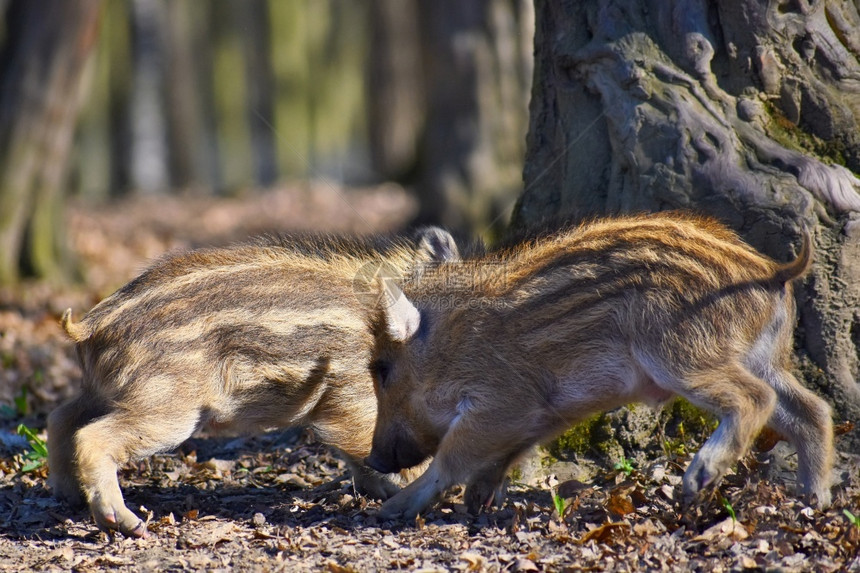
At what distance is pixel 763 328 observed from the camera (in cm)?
414

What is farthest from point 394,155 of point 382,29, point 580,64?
point 580,64

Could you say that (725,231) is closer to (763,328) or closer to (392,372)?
(763,328)

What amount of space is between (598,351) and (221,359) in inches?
68.6

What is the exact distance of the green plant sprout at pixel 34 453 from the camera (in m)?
5.13

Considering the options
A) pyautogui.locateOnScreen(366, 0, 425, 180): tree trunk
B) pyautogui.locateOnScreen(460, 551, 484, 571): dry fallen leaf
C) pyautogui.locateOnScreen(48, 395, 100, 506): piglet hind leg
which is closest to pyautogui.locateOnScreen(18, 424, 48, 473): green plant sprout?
pyautogui.locateOnScreen(48, 395, 100, 506): piglet hind leg

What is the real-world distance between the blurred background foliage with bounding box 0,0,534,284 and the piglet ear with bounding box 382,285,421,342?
81 centimetres

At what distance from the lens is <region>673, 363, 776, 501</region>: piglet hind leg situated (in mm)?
3875

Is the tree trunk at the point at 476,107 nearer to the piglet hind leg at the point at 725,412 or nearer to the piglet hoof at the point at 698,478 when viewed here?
the piglet hind leg at the point at 725,412

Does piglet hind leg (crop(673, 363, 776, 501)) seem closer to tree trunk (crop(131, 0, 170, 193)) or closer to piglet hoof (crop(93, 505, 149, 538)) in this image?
piglet hoof (crop(93, 505, 149, 538))

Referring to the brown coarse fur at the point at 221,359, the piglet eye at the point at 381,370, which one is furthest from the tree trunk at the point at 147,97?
the piglet eye at the point at 381,370

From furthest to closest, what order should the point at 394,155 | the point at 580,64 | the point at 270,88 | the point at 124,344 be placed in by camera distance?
the point at 270,88 < the point at 394,155 < the point at 580,64 < the point at 124,344

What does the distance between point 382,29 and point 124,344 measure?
1969cm

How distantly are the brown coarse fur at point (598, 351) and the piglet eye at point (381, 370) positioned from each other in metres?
0.08

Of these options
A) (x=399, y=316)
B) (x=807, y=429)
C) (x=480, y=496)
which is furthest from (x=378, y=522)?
(x=807, y=429)
